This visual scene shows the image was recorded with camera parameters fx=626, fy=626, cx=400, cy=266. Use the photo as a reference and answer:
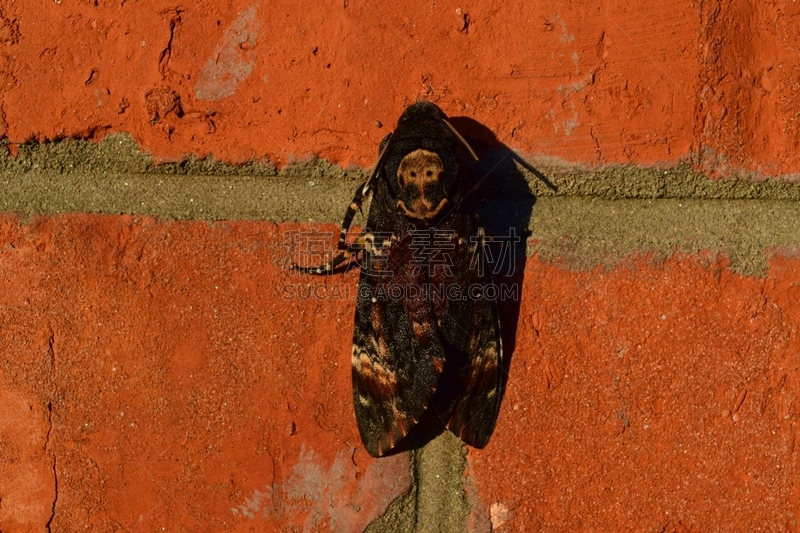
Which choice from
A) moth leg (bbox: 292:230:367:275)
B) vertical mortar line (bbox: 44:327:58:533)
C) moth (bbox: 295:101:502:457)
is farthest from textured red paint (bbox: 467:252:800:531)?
vertical mortar line (bbox: 44:327:58:533)

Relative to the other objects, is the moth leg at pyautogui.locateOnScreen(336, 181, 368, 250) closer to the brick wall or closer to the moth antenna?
the brick wall

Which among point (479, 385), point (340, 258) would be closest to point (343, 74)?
point (340, 258)

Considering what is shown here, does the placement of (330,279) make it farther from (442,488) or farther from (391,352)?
(442,488)

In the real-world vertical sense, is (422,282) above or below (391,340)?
above

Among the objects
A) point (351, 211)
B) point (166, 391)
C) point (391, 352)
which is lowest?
point (166, 391)

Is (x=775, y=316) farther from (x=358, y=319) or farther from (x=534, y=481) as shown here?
(x=358, y=319)

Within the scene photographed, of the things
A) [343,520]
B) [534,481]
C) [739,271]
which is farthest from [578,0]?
[343,520]
